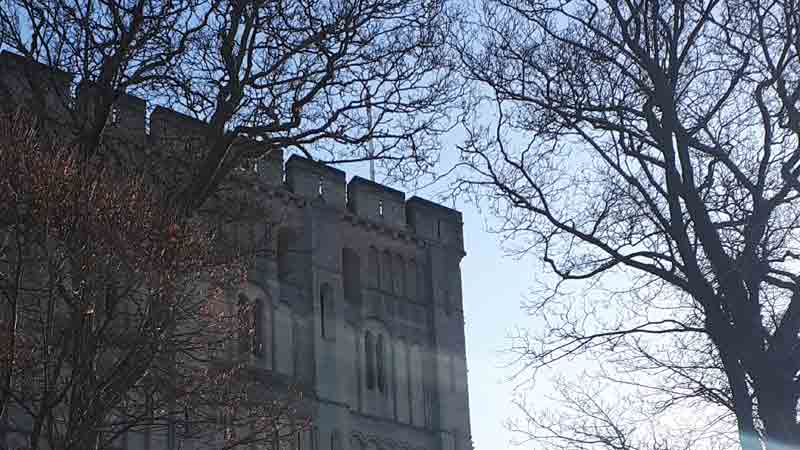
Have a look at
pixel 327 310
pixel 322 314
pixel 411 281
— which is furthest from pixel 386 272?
pixel 322 314

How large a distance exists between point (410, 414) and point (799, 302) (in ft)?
96.6

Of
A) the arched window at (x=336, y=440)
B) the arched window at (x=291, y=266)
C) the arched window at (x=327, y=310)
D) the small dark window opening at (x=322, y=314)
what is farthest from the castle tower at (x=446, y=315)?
the arched window at (x=291, y=266)

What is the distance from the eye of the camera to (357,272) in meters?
40.1

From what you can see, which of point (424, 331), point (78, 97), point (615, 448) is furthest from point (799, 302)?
point (424, 331)

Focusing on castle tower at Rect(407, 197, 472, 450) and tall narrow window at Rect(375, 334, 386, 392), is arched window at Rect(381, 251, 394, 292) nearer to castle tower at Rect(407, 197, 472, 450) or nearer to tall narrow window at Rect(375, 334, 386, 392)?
castle tower at Rect(407, 197, 472, 450)

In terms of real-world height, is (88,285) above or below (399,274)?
below

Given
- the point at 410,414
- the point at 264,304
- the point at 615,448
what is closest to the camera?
the point at 615,448

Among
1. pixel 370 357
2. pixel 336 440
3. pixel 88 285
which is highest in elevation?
pixel 370 357

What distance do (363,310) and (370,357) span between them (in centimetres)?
129

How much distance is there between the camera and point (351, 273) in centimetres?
4019

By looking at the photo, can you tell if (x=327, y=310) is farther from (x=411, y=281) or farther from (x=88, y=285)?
(x=88, y=285)

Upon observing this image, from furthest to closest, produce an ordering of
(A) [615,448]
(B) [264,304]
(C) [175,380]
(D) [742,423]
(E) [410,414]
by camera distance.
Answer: (E) [410,414]
(B) [264,304]
(C) [175,380]
(A) [615,448]
(D) [742,423]

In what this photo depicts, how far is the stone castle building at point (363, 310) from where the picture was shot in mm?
37406

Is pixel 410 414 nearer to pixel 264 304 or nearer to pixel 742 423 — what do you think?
pixel 264 304
